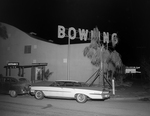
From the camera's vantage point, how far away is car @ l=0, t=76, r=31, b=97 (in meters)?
10.7

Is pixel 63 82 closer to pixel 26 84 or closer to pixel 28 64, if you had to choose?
pixel 26 84

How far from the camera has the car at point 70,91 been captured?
348 inches

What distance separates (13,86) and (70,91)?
166 inches

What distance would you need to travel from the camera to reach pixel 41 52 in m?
20.1

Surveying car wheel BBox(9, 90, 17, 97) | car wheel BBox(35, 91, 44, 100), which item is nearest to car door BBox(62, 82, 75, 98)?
car wheel BBox(35, 91, 44, 100)

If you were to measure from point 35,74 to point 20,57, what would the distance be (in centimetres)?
317

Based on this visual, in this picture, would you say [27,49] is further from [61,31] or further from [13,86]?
[13,86]

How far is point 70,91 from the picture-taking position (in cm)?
923

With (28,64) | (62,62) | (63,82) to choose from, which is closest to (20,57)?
(28,64)

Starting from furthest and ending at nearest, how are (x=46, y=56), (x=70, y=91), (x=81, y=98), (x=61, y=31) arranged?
(x=46, y=56)
(x=61, y=31)
(x=70, y=91)
(x=81, y=98)

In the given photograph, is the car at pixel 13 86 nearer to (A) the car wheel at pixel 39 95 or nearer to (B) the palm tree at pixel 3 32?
(A) the car wheel at pixel 39 95

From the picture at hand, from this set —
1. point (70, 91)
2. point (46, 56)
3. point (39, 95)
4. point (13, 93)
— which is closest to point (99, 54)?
point (46, 56)

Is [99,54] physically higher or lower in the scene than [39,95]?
higher

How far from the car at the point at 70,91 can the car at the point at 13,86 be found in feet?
3.04
